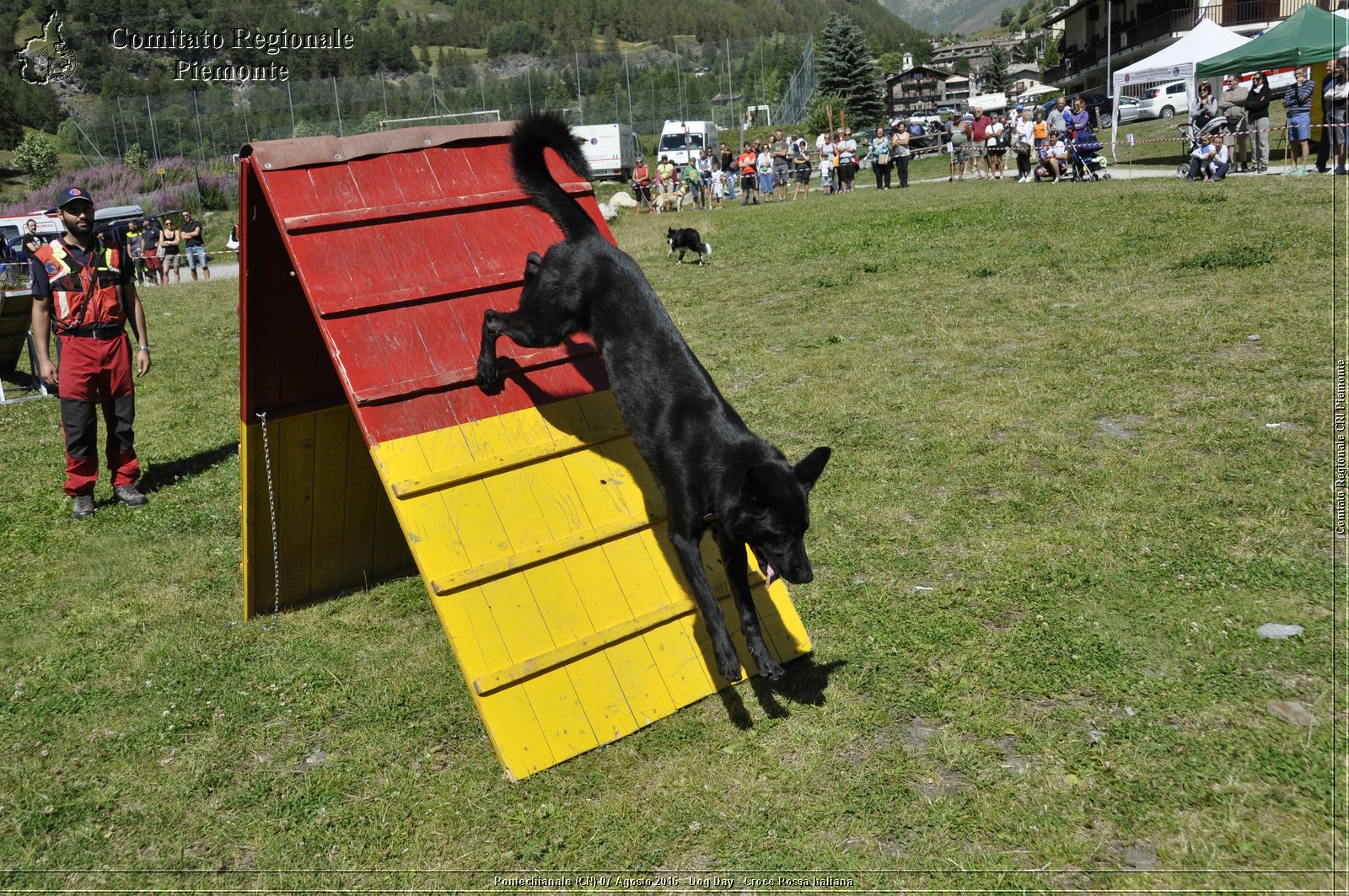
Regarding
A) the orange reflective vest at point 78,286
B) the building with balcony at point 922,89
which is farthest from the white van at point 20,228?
the building with balcony at point 922,89

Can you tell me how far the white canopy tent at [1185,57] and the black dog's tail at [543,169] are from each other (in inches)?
976

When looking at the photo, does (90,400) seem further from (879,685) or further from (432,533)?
(879,685)

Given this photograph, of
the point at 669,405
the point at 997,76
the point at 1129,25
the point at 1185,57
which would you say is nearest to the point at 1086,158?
the point at 1185,57

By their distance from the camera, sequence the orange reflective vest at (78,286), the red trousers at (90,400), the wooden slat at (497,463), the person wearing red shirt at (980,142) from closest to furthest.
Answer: the wooden slat at (497,463) → the orange reflective vest at (78,286) → the red trousers at (90,400) → the person wearing red shirt at (980,142)

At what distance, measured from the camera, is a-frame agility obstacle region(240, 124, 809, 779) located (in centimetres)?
374

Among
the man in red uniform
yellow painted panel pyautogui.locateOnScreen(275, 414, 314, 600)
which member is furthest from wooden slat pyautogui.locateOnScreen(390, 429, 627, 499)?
the man in red uniform

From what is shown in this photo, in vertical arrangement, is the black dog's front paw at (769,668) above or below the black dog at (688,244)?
below

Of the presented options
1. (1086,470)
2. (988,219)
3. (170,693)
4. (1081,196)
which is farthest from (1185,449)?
(1081,196)

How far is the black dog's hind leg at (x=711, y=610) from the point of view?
3.65 metres

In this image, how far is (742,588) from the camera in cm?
384

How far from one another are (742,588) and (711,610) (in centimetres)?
21

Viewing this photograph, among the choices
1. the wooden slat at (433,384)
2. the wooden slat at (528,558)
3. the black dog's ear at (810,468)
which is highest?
the wooden slat at (433,384)

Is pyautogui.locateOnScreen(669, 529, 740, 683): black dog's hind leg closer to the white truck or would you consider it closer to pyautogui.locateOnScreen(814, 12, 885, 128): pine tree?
pyautogui.locateOnScreen(814, 12, 885, 128): pine tree

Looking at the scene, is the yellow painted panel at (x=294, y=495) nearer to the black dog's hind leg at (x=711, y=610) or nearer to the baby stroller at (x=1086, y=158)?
the black dog's hind leg at (x=711, y=610)
